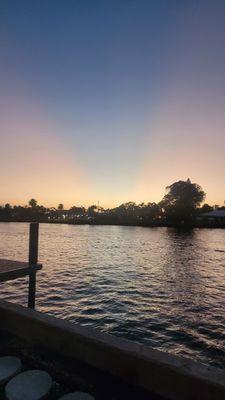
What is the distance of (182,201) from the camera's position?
520 feet

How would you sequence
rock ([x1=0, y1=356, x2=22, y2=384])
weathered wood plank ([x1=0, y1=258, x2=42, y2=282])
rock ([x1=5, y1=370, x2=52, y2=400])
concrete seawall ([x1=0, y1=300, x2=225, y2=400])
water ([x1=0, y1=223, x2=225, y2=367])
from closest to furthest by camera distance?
concrete seawall ([x1=0, y1=300, x2=225, y2=400]), rock ([x1=5, y1=370, x2=52, y2=400]), rock ([x1=0, y1=356, x2=22, y2=384]), weathered wood plank ([x1=0, y1=258, x2=42, y2=282]), water ([x1=0, y1=223, x2=225, y2=367])

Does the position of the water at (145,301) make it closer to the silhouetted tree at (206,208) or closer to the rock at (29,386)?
the rock at (29,386)

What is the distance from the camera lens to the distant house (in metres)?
144

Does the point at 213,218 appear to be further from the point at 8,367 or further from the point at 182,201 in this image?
the point at 8,367

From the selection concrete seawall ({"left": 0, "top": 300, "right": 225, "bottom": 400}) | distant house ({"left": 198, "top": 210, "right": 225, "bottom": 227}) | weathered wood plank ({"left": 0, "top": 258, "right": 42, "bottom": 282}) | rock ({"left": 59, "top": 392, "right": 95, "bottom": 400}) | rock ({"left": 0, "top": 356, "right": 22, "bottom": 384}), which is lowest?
rock ({"left": 59, "top": 392, "right": 95, "bottom": 400})

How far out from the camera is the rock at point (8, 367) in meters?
4.80

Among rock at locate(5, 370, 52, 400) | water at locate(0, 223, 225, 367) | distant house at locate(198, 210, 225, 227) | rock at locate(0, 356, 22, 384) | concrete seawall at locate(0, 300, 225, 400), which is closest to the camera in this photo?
concrete seawall at locate(0, 300, 225, 400)

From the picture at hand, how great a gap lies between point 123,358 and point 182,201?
15777cm

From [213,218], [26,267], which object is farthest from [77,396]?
[213,218]

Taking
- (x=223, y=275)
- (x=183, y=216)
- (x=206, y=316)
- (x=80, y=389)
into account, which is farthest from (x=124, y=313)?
(x=183, y=216)

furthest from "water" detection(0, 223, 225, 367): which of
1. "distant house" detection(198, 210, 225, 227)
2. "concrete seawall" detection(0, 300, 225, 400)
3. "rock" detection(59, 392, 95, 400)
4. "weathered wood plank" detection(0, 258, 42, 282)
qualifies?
"distant house" detection(198, 210, 225, 227)

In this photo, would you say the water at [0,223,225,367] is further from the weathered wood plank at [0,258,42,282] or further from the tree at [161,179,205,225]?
the tree at [161,179,205,225]

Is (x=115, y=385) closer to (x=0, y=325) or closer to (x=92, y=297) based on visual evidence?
(x=0, y=325)

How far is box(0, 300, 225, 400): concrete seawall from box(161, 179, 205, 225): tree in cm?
14628
